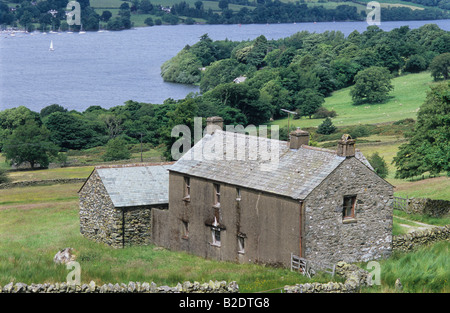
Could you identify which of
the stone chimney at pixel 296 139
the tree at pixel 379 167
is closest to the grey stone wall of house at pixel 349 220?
the stone chimney at pixel 296 139

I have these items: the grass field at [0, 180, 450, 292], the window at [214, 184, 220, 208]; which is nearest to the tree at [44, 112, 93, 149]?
the grass field at [0, 180, 450, 292]

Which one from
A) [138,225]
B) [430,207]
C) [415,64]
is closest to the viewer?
[138,225]

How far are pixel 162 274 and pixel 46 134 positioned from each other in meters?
87.7

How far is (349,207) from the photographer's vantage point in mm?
33000

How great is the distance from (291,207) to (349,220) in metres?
3.23

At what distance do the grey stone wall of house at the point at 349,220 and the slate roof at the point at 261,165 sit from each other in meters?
0.75

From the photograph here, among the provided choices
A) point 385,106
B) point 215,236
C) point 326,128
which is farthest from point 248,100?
point 215,236

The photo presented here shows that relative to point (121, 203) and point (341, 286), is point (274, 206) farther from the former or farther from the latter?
point (121, 203)

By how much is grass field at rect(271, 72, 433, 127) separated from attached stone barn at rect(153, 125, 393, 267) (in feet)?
268

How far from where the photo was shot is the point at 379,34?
189875 mm

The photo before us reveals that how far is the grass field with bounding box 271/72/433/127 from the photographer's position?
393 ft

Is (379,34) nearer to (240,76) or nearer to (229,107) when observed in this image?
(240,76)

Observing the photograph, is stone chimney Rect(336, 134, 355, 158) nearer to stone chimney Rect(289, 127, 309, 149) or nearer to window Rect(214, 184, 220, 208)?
stone chimney Rect(289, 127, 309, 149)
